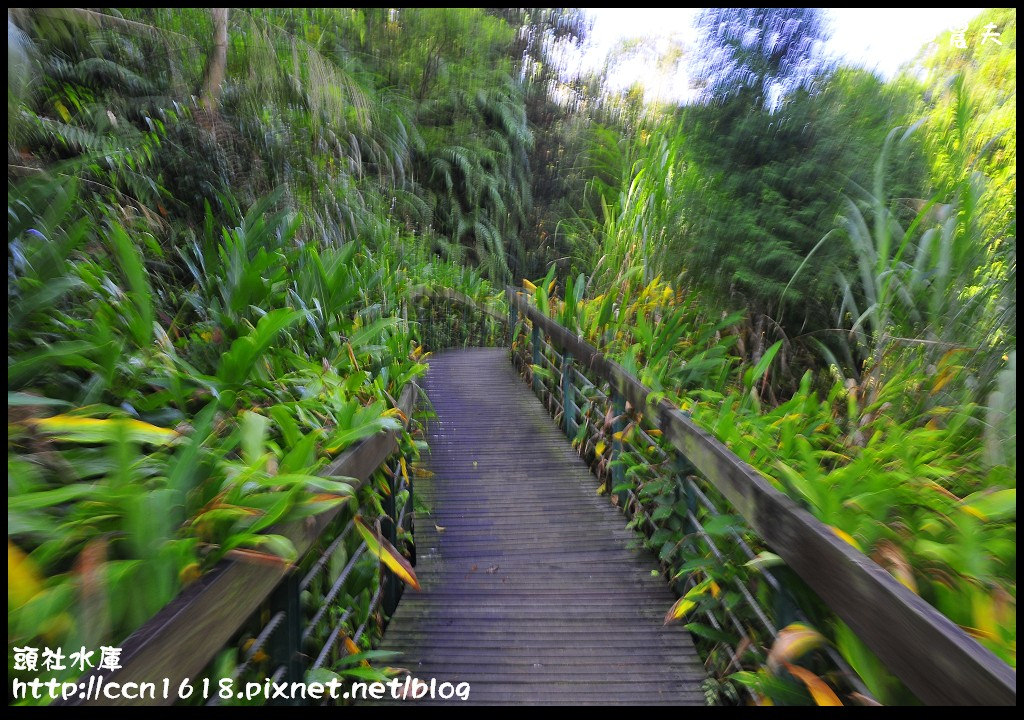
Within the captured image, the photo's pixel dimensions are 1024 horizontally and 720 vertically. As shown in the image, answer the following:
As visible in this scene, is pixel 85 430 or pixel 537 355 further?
pixel 537 355

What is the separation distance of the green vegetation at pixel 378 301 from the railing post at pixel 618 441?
0.24 metres

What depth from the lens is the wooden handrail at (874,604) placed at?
0.90 meters

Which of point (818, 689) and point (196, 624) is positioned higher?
point (196, 624)

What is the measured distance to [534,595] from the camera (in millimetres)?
2602

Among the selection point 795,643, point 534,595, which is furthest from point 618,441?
point 795,643

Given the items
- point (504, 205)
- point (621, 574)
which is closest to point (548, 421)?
point (621, 574)

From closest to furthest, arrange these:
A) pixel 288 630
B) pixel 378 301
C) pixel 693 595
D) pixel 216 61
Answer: pixel 288 630
pixel 693 595
pixel 216 61
pixel 378 301

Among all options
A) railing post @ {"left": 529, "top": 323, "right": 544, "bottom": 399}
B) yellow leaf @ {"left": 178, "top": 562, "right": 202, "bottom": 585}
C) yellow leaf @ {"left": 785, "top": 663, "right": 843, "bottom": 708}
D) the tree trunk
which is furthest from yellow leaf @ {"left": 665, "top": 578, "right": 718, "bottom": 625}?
the tree trunk

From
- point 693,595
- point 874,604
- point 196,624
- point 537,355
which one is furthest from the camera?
point 537,355

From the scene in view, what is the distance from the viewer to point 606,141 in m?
5.64

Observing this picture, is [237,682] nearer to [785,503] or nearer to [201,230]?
[785,503]

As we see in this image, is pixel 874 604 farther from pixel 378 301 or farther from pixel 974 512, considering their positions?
pixel 378 301

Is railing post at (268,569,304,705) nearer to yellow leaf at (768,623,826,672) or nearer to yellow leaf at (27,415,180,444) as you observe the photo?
yellow leaf at (27,415,180,444)

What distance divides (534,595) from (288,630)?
1.34m
